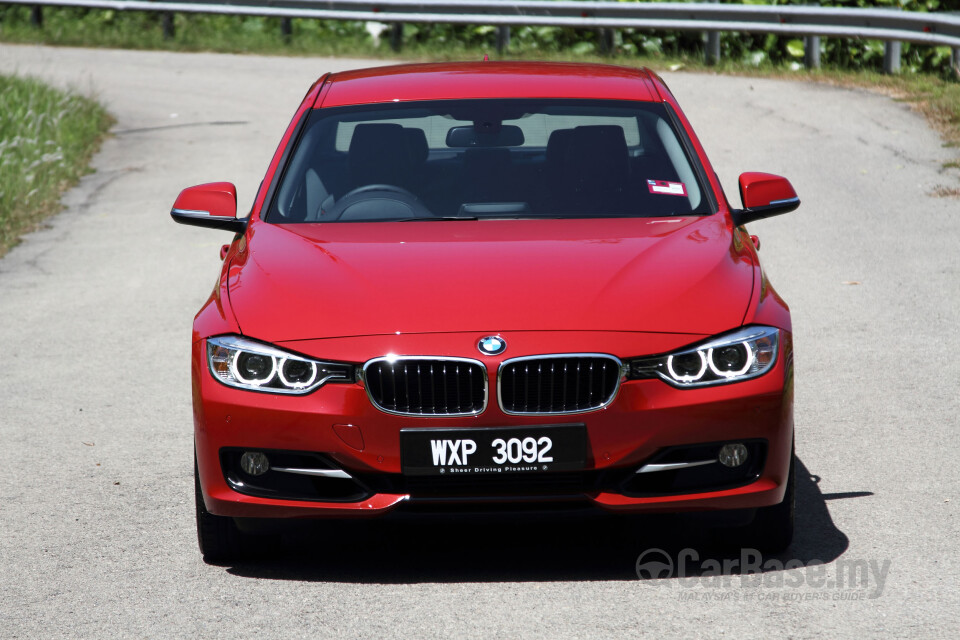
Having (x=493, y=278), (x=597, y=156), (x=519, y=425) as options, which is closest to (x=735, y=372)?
(x=519, y=425)

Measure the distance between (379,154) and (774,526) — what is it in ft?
7.17

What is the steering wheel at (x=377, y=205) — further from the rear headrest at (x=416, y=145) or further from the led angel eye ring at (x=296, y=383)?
the led angel eye ring at (x=296, y=383)

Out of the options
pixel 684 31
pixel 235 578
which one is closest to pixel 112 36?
pixel 684 31

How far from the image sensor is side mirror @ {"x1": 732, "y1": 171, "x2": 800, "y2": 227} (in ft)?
17.8

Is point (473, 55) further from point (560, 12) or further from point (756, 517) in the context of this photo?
point (756, 517)

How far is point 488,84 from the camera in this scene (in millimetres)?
6016

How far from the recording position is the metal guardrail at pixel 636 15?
53.7 feet

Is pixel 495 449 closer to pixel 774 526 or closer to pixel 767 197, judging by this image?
pixel 774 526

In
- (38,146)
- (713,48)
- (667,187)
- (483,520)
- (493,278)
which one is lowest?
(38,146)

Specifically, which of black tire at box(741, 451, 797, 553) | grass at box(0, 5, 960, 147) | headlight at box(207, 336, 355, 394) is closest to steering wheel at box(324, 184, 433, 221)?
headlight at box(207, 336, 355, 394)

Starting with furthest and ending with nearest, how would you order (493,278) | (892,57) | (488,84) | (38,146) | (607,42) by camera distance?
1. (607,42)
2. (892,57)
3. (38,146)
4. (488,84)
5. (493,278)

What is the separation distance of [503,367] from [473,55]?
16652mm

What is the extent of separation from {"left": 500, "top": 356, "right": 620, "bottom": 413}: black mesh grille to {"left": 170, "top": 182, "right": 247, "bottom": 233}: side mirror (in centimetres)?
169

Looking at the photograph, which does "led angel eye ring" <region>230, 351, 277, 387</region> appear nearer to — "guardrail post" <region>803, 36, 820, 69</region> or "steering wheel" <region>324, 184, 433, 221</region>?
"steering wheel" <region>324, 184, 433, 221</region>
